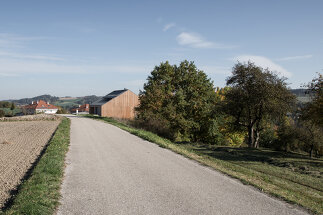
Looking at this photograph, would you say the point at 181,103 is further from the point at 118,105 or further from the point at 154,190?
the point at 118,105

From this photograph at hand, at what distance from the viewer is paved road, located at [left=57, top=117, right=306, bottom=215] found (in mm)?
5738

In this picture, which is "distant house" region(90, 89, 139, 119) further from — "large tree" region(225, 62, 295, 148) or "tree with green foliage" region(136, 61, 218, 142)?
"large tree" region(225, 62, 295, 148)

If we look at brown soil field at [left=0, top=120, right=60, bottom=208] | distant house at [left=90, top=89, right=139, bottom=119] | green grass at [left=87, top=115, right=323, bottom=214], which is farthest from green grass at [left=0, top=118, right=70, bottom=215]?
distant house at [left=90, top=89, right=139, bottom=119]

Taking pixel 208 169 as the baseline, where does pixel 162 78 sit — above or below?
above

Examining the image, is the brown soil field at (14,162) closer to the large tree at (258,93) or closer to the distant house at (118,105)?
the large tree at (258,93)

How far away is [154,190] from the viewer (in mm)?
6969

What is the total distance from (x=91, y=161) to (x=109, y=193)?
4138mm

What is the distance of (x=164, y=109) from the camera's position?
106ft

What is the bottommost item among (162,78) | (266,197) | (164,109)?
(266,197)

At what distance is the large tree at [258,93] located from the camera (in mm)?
22688

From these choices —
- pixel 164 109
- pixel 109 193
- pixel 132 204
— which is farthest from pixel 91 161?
pixel 164 109

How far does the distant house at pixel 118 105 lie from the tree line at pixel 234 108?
19753 mm

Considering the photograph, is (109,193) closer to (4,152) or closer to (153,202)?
(153,202)

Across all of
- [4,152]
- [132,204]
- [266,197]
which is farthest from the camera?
[4,152]
